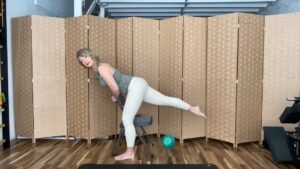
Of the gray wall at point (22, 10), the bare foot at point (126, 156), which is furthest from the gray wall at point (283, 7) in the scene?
the gray wall at point (22, 10)

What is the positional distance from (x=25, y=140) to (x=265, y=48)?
382cm

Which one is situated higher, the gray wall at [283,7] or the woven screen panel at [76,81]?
the gray wall at [283,7]

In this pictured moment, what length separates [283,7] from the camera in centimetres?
515

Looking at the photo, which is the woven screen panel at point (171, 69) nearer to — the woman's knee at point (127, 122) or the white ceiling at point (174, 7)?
the woman's knee at point (127, 122)

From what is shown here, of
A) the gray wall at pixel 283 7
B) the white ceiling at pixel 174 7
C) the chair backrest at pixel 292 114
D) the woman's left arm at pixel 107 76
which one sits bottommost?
the chair backrest at pixel 292 114

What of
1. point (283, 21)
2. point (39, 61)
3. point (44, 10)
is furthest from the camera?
point (44, 10)

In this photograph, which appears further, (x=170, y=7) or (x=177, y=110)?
(x=170, y=7)

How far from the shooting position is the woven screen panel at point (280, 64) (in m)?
3.69

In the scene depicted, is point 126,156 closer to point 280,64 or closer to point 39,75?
point 39,75

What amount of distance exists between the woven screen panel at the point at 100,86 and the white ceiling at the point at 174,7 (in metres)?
2.03

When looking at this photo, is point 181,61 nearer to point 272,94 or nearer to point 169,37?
point 169,37

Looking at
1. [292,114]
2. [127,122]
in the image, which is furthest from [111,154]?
[292,114]

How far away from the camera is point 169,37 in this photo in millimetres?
4102

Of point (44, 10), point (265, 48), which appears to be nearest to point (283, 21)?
point (265, 48)
